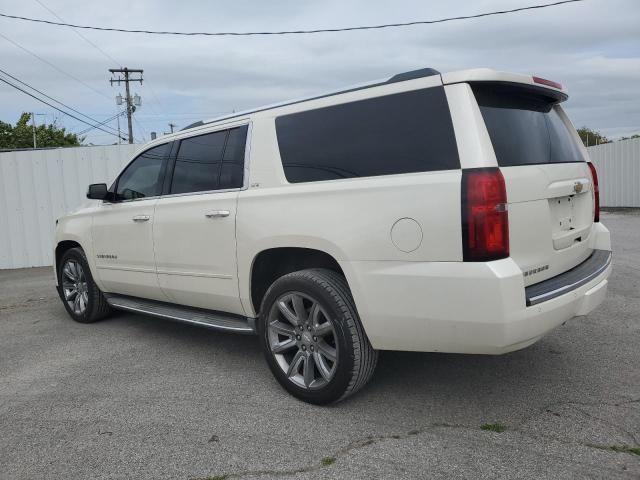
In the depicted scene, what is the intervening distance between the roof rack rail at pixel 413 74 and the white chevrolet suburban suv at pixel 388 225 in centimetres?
1

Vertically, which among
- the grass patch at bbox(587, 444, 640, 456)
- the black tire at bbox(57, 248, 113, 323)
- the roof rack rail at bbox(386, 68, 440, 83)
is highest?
the roof rack rail at bbox(386, 68, 440, 83)

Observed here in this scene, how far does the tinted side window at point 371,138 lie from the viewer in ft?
9.39

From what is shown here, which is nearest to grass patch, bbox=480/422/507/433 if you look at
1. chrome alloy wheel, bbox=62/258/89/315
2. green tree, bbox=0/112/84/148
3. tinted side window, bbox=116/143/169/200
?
tinted side window, bbox=116/143/169/200

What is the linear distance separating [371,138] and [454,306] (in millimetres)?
1069

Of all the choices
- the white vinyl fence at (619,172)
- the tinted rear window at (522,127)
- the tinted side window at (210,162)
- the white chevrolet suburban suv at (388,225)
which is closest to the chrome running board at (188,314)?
the white chevrolet suburban suv at (388,225)

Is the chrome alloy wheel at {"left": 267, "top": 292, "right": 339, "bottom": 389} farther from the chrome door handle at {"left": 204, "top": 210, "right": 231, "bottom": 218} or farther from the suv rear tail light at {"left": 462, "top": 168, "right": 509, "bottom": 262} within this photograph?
the suv rear tail light at {"left": 462, "top": 168, "right": 509, "bottom": 262}

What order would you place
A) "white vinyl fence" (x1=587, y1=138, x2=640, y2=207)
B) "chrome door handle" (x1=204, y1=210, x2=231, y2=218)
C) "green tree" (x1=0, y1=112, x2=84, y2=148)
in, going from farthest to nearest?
"green tree" (x1=0, y1=112, x2=84, y2=148)
"white vinyl fence" (x1=587, y1=138, x2=640, y2=207)
"chrome door handle" (x1=204, y1=210, x2=231, y2=218)

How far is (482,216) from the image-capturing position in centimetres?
265

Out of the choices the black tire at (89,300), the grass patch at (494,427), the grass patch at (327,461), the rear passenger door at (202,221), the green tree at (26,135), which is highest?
the green tree at (26,135)

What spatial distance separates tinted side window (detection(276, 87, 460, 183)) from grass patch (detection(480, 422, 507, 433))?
143 cm

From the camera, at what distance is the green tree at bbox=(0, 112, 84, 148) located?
46.6m

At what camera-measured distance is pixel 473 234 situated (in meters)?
2.65

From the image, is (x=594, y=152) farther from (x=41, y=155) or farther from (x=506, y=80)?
(x=506, y=80)

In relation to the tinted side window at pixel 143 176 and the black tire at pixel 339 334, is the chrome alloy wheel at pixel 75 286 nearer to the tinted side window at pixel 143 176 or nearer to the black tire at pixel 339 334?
the tinted side window at pixel 143 176
